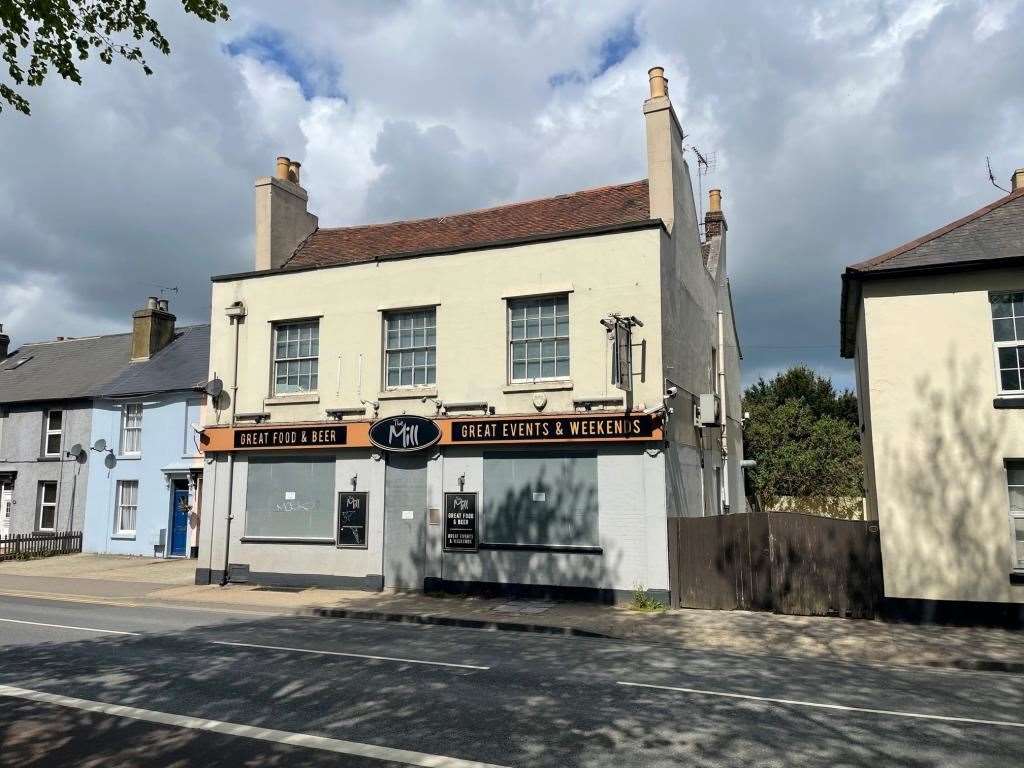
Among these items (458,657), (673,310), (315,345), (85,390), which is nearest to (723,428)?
(673,310)

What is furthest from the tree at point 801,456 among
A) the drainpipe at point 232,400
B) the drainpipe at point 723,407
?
the drainpipe at point 232,400

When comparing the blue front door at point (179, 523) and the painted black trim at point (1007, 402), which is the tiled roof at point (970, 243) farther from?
the blue front door at point (179, 523)

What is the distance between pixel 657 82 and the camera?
17.9 meters

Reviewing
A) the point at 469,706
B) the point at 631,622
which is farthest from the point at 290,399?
the point at 469,706

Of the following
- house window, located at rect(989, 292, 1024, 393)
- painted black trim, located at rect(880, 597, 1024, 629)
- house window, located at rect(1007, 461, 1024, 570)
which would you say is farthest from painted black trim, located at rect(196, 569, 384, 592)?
house window, located at rect(989, 292, 1024, 393)

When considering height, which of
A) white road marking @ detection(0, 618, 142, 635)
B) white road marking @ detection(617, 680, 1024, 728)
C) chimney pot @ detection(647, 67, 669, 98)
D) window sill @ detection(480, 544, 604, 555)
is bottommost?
white road marking @ detection(617, 680, 1024, 728)

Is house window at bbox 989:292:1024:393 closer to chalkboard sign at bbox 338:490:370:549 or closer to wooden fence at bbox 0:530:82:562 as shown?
chalkboard sign at bbox 338:490:370:549

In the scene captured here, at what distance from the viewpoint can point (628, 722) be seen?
7.29m

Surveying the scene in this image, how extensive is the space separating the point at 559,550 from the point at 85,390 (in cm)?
2153

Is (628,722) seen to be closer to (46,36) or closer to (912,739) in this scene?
(912,739)

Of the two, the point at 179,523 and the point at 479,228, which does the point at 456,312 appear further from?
the point at 179,523

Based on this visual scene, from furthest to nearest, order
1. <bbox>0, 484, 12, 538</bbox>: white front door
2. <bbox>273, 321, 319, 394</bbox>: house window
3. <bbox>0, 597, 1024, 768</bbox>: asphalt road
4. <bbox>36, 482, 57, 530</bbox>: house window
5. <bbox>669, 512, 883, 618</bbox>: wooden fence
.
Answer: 1. <bbox>0, 484, 12, 538</bbox>: white front door
2. <bbox>36, 482, 57, 530</bbox>: house window
3. <bbox>273, 321, 319, 394</bbox>: house window
4. <bbox>669, 512, 883, 618</bbox>: wooden fence
5. <bbox>0, 597, 1024, 768</bbox>: asphalt road

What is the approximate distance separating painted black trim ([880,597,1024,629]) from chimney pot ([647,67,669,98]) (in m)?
11.8

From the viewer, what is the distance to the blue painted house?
25609 mm
